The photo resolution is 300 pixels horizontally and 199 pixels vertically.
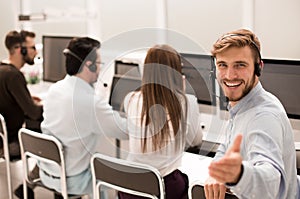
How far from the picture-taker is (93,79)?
254cm

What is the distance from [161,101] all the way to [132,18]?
2452mm

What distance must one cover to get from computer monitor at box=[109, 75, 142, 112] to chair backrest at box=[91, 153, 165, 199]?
97cm

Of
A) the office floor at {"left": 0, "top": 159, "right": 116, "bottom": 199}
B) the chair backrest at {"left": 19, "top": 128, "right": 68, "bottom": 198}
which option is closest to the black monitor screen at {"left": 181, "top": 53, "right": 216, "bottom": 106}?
the chair backrest at {"left": 19, "top": 128, "right": 68, "bottom": 198}

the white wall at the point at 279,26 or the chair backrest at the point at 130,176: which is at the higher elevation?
the white wall at the point at 279,26

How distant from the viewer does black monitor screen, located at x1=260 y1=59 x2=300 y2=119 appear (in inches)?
96.5

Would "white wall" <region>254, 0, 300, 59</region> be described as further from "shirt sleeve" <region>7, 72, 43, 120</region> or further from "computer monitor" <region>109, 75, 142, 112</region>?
"shirt sleeve" <region>7, 72, 43, 120</region>

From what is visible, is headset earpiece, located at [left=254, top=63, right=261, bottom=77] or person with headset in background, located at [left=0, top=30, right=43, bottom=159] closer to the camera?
headset earpiece, located at [left=254, top=63, right=261, bottom=77]

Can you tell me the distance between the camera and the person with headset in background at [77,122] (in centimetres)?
239

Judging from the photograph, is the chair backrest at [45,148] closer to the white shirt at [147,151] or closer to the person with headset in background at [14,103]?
the white shirt at [147,151]

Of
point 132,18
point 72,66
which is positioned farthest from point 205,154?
point 132,18

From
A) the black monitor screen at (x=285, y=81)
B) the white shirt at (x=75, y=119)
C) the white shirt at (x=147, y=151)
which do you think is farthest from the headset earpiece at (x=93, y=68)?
the black monitor screen at (x=285, y=81)

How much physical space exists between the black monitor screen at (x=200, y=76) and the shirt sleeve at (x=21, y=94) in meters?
1.08

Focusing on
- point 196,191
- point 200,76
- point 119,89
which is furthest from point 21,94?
point 196,191

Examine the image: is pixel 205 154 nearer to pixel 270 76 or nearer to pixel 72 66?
pixel 270 76
